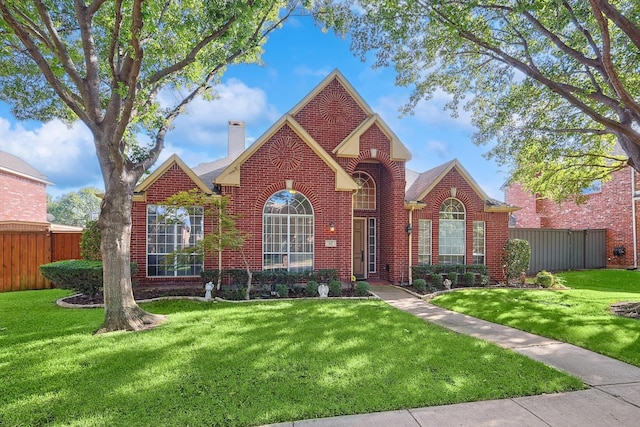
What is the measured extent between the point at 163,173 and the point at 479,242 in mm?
12260

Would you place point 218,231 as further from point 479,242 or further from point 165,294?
point 479,242

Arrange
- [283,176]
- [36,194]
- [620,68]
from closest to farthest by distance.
→ 1. [620,68]
2. [283,176]
3. [36,194]

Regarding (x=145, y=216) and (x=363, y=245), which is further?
(x=363, y=245)

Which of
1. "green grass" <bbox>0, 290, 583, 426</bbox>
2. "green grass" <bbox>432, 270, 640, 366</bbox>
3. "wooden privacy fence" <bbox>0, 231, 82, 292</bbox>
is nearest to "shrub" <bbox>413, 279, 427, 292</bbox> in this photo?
"green grass" <bbox>432, 270, 640, 366</bbox>

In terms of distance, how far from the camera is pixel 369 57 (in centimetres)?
954

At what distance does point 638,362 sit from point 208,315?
797 cm

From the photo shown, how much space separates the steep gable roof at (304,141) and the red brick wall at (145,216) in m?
1.20

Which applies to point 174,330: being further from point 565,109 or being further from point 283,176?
point 565,109

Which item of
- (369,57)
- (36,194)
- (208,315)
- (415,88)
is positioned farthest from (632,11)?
(36,194)

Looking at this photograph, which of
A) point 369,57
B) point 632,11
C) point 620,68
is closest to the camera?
point 632,11

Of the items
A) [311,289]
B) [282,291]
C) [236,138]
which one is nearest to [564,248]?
[311,289]

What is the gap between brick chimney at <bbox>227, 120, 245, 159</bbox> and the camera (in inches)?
608

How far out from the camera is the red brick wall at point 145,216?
33.9ft

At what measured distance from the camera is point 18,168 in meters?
20.6
